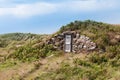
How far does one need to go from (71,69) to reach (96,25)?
9.55 metres

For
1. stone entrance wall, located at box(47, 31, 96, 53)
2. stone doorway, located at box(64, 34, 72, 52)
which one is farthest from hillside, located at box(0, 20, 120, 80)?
stone doorway, located at box(64, 34, 72, 52)

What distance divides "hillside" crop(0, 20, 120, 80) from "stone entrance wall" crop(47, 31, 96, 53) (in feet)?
0.96

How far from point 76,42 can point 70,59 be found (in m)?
3.10

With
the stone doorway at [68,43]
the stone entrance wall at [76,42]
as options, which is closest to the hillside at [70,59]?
the stone entrance wall at [76,42]

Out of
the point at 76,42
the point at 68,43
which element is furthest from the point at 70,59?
the point at 68,43

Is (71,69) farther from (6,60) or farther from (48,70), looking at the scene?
(6,60)

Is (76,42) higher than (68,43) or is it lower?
higher

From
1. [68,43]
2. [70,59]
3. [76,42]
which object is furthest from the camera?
[68,43]

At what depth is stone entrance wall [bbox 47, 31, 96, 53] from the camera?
34.5 meters

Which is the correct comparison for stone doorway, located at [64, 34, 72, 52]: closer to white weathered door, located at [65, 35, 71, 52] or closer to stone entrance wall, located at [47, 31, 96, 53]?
white weathered door, located at [65, 35, 71, 52]

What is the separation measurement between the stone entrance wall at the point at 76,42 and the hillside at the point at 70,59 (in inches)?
11.5

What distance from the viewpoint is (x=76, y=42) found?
35750 millimetres

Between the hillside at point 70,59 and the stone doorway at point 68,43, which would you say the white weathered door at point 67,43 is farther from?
the hillside at point 70,59

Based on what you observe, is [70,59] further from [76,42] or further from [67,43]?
[67,43]
